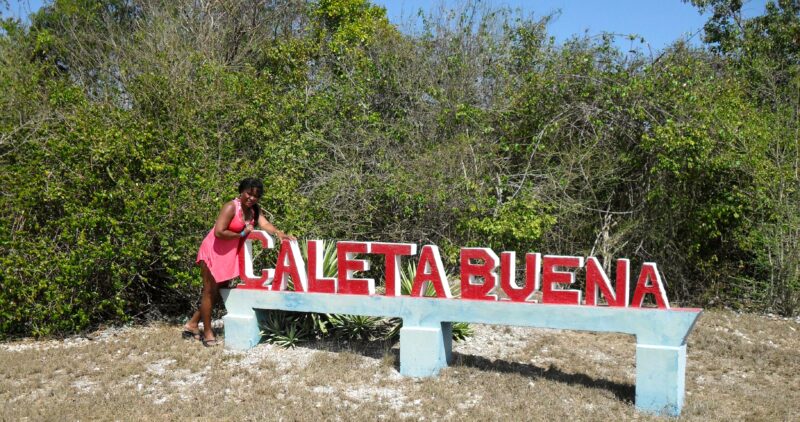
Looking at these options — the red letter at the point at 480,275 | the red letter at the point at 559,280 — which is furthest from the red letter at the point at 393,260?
the red letter at the point at 559,280

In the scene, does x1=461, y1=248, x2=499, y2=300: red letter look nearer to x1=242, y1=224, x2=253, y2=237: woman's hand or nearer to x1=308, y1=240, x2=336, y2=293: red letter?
x1=308, y1=240, x2=336, y2=293: red letter

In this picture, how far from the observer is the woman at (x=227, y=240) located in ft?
26.1

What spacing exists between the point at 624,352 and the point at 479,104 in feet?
19.4

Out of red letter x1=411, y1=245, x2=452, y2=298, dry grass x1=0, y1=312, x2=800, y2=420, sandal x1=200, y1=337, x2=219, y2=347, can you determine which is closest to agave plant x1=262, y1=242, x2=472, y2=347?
dry grass x1=0, y1=312, x2=800, y2=420

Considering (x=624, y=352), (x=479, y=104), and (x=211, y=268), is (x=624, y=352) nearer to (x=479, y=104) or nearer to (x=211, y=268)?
(x=211, y=268)

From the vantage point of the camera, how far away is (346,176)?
12.0 m

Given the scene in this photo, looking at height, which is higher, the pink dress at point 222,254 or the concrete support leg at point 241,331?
the pink dress at point 222,254

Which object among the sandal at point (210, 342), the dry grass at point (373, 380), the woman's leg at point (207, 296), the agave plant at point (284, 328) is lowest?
the dry grass at point (373, 380)

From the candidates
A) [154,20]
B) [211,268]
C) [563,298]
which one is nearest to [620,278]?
[563,298]

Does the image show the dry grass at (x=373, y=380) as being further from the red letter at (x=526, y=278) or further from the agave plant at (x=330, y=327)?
the red letter at (x=526, y=278)

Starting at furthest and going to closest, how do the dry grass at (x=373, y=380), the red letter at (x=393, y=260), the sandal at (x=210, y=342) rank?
the sandal at (x=210, y=342)
the red letter at (x=393, y=260)
the dry grass at (x=373, y=380)

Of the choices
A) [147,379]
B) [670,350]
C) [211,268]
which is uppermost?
[211,268]

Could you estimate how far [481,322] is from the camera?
278 inches

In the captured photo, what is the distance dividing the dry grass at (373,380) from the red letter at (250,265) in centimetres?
67
